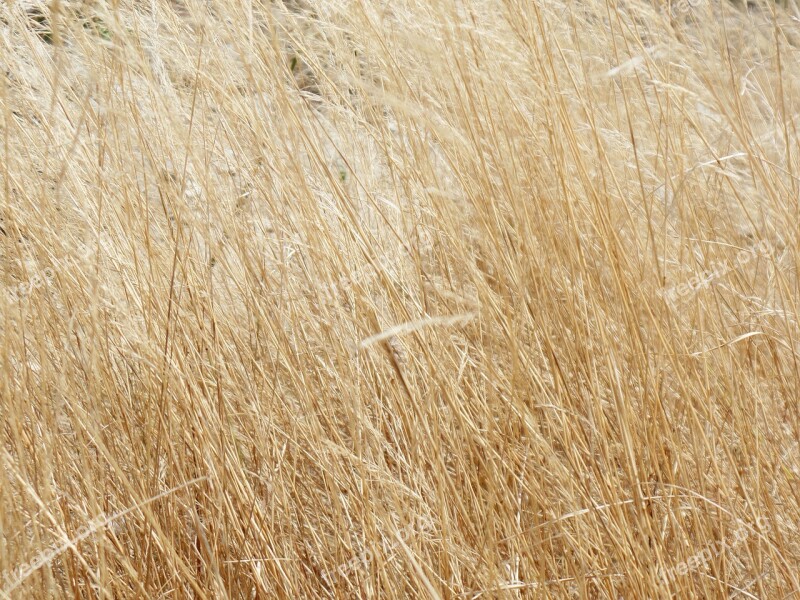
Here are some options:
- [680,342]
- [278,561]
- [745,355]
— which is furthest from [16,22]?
[745,355]

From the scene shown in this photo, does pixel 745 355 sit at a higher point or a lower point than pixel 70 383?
lower

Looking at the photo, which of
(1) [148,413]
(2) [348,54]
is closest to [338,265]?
(1) [148,413]

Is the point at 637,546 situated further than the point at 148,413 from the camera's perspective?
No

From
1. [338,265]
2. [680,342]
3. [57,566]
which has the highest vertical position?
[338,265]

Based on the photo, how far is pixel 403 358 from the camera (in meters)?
1.09

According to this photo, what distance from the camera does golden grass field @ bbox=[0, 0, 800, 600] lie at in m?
0.91

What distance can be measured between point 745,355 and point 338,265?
0.61m

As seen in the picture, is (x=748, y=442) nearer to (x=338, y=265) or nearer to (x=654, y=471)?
(x=654, y=471)

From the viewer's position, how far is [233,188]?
4.49 feet

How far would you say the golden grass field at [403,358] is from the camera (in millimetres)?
913

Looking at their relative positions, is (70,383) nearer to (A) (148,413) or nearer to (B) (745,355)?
(A) (148,413)

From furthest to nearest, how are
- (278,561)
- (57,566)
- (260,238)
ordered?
(260,238) → (57,566) → (278,561)

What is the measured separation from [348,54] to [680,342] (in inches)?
30.4

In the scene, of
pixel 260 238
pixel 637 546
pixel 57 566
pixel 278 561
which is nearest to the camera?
pixel 637 546
